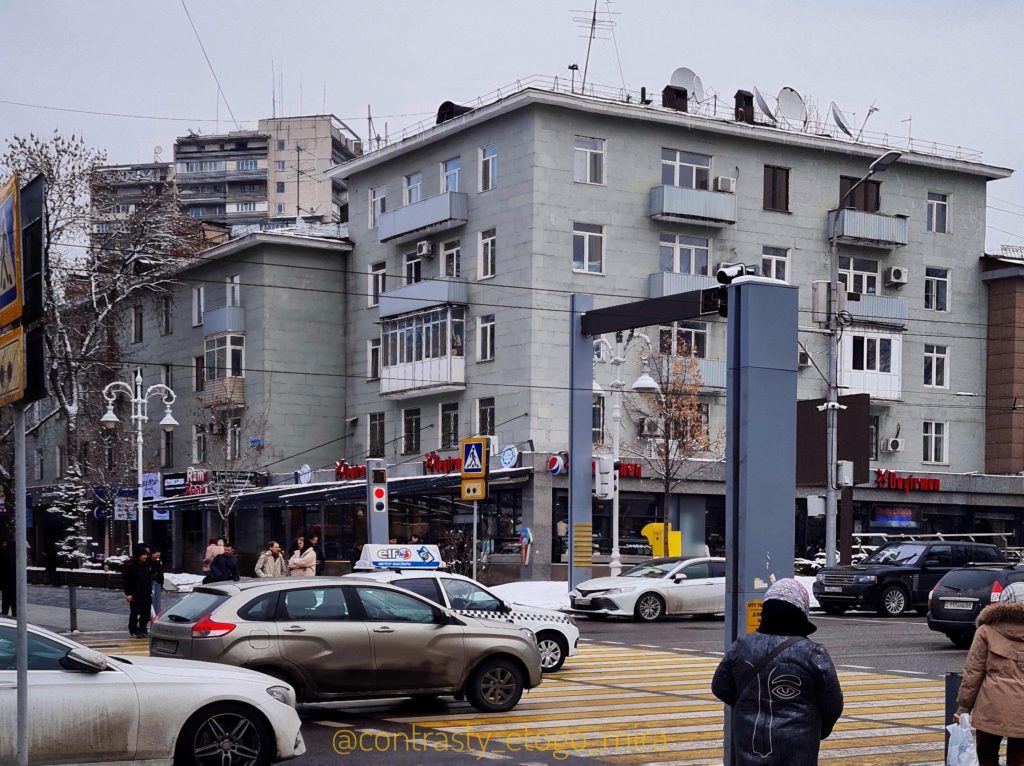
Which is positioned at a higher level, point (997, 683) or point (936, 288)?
point (936, 288)

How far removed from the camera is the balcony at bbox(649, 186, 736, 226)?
51.0m

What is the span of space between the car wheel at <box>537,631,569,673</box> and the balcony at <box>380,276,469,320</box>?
3237 cm

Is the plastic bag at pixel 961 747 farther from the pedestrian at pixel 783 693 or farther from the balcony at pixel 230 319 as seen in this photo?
the balcony at pixel 230 319

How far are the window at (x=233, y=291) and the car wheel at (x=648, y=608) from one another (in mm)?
32887

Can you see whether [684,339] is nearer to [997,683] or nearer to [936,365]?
[936,365]

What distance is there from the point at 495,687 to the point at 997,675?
278 inches

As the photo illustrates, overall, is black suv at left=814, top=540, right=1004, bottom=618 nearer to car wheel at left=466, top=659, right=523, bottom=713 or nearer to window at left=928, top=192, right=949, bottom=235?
car wheel at left=466, top=659, right=523, bottom=713

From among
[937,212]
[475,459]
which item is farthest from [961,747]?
[937,212]

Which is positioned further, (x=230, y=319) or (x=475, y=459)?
(x=230, y=319)

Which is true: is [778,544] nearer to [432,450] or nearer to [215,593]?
[215,593]

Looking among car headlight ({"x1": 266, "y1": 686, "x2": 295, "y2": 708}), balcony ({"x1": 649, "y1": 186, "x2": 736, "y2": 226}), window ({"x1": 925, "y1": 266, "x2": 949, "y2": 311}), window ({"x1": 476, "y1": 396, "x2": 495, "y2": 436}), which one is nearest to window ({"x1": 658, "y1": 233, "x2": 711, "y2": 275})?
balcony ({"x1": 649, "y1": 186, "x2": 736, "y2": 226})

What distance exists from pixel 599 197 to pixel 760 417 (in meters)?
38.6

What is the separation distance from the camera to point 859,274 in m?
56.0

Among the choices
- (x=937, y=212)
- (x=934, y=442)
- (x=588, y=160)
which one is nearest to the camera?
(x=588, y=160)
